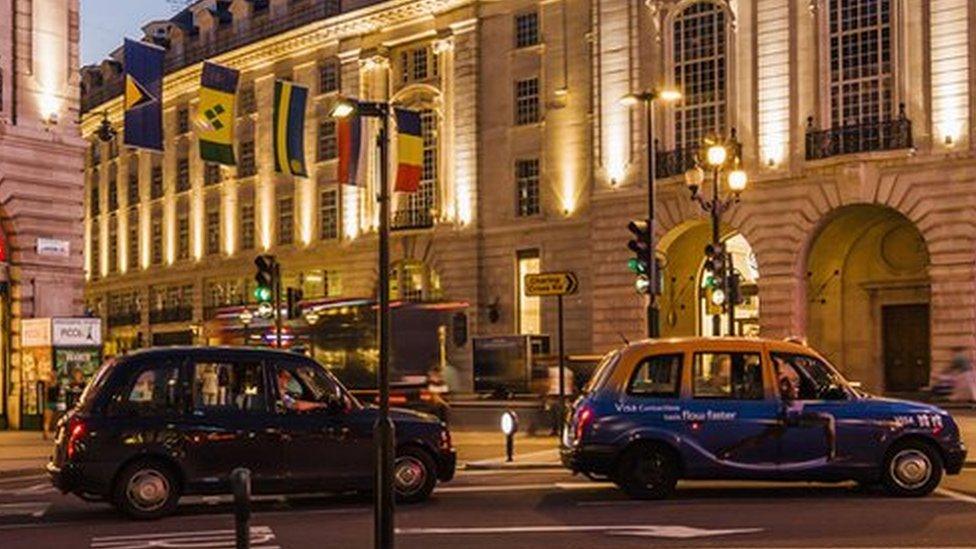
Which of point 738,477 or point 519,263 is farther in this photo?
point 519,263

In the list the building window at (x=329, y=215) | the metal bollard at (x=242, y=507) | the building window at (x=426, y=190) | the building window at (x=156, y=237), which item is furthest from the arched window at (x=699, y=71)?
the metal bollard at (x=242, y=507)

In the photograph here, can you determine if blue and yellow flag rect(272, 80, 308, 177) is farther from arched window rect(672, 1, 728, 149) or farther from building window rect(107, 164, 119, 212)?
building window rect(107, 164, 119, 212)

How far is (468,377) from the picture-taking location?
47.9 meters

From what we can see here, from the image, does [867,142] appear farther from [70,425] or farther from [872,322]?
[70,425]

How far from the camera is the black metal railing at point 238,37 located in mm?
66188

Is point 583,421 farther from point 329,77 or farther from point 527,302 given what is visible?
point 329,77

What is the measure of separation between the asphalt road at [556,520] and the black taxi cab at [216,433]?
37cm

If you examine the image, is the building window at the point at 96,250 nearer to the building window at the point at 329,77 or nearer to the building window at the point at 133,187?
the building window at the point at 133,187

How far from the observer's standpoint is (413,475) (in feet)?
57.7

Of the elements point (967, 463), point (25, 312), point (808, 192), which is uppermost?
point (808, 192)

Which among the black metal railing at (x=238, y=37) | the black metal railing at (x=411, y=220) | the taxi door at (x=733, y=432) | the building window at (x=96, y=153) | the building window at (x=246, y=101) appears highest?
the black metal railing at (x=238, y=37)

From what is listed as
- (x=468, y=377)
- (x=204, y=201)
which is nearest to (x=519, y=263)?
(x=468, y=377)

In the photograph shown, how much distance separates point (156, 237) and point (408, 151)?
4512cm

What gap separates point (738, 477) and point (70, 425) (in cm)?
720
